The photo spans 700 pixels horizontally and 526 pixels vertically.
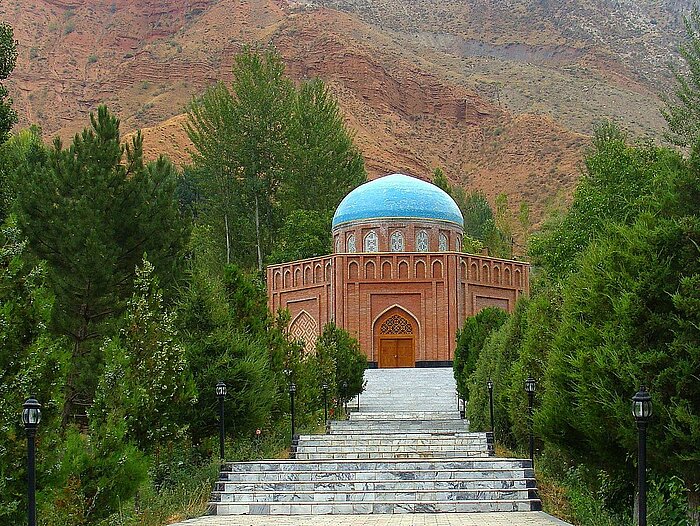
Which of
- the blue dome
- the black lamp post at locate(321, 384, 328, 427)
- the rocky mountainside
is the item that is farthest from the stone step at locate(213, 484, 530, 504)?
the rocky mountainside

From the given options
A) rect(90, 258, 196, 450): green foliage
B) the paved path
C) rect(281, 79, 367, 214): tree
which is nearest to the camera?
the paved path

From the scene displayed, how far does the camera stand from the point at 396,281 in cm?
3312

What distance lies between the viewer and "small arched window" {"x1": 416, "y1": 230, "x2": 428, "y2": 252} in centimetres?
3500

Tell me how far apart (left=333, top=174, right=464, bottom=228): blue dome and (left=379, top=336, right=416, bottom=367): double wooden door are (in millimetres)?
4705

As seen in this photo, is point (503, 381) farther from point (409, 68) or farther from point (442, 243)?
point (409, 68)

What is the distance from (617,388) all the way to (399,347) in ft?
82.7

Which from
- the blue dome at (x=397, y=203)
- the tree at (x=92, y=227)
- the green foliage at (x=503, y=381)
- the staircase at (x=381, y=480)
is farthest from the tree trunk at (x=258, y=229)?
the staircase at (x=381, y=480)

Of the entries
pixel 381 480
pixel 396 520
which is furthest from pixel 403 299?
pixel 396 520

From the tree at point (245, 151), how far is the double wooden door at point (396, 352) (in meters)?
8.85

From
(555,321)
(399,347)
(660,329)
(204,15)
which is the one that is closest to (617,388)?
(660,329)

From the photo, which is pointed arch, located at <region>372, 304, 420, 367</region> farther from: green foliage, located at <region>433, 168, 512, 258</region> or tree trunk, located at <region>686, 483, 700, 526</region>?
tree trunk, located at <region>686, 483, 700, 526</region>

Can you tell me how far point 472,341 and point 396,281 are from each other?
12.5m

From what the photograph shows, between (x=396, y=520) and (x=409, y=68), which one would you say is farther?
(x=409, y=68)

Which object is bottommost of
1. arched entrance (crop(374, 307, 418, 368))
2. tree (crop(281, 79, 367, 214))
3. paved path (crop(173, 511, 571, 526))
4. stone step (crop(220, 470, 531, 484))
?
paved path (crop(173, 511, 571, 526))
